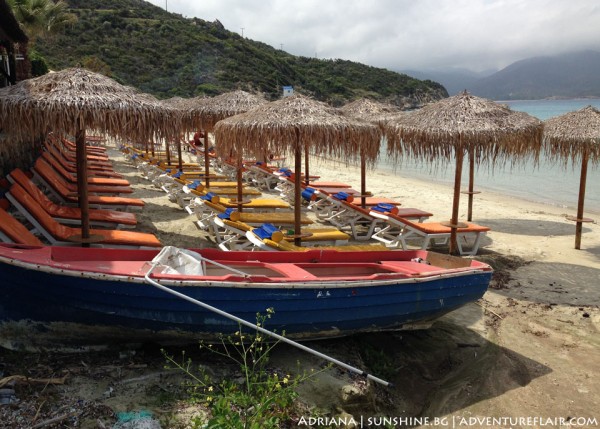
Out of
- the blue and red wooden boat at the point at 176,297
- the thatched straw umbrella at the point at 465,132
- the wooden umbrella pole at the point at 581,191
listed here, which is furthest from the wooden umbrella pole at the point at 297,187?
the wooden umbrella pole at the point at 581,191

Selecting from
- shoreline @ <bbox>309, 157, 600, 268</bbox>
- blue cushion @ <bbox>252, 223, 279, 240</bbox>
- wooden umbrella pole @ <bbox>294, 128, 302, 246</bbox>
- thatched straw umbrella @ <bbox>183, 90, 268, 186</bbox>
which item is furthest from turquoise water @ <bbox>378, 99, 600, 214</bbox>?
blue cushion @ <bbox>252, 223, 279, 240</bbox>

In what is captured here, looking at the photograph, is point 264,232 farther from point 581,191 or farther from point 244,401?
point 581,191

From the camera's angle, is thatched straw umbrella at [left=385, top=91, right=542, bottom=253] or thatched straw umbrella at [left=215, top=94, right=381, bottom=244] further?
thatched straw umbrella at [left=385, top=91, right=542, bottom=253]

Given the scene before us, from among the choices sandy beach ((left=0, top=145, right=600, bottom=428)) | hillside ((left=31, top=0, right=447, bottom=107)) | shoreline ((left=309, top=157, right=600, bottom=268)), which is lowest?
sandy beach ((left=0, top=145, right=600, bottom=428))

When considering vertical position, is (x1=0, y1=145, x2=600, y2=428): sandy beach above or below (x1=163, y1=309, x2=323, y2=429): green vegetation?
below

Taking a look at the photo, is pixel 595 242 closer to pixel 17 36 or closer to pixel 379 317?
pixel 379 317

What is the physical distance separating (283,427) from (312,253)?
194cm

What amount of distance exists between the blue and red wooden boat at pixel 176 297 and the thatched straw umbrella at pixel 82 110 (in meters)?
1.65

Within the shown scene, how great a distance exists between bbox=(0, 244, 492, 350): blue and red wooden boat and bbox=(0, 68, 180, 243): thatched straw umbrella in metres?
1.65

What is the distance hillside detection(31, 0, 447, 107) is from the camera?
3756 centimetres

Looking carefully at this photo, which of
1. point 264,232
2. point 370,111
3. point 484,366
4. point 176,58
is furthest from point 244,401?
point 176,58

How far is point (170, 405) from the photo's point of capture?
3.08 meters

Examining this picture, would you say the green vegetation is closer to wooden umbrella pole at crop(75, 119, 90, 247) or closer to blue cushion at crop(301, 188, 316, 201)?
wooden umbrella pole at crop(75, 119, 90, 247)

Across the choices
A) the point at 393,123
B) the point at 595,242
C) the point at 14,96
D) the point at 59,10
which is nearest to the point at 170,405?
the point at 14,96
